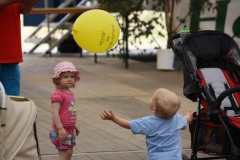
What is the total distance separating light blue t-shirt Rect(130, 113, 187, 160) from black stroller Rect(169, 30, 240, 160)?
674mm

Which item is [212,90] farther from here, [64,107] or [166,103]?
[64,107]

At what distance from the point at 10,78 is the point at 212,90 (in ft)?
6.72

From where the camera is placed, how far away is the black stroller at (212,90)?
615cm

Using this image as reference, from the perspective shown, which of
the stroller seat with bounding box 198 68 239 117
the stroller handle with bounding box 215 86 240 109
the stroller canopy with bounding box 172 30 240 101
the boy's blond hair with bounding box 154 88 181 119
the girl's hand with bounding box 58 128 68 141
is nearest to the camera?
the boy's blond hair with bounding box 154 88 181 119

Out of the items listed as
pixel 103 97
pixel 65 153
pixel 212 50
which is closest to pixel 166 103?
pixel 65 153

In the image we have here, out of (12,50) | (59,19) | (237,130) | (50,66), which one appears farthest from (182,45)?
(59,19)

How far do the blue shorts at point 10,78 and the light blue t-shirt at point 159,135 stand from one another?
1368 mm

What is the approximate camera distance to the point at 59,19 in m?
16.6

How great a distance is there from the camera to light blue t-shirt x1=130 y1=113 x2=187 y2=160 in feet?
18.0

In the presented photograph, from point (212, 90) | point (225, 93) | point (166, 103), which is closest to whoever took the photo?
point (166, 103)

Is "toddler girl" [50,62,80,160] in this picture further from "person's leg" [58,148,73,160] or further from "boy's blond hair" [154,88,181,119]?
"boy's blond hair" [154,88,181,119]

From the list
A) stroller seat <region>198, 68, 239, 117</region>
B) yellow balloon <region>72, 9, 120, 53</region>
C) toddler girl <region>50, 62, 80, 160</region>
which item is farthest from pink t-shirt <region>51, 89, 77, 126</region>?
stroller seat <region>198, 68, 239, 117</region>

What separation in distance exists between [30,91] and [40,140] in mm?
3284

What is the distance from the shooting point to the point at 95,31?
6320mm
